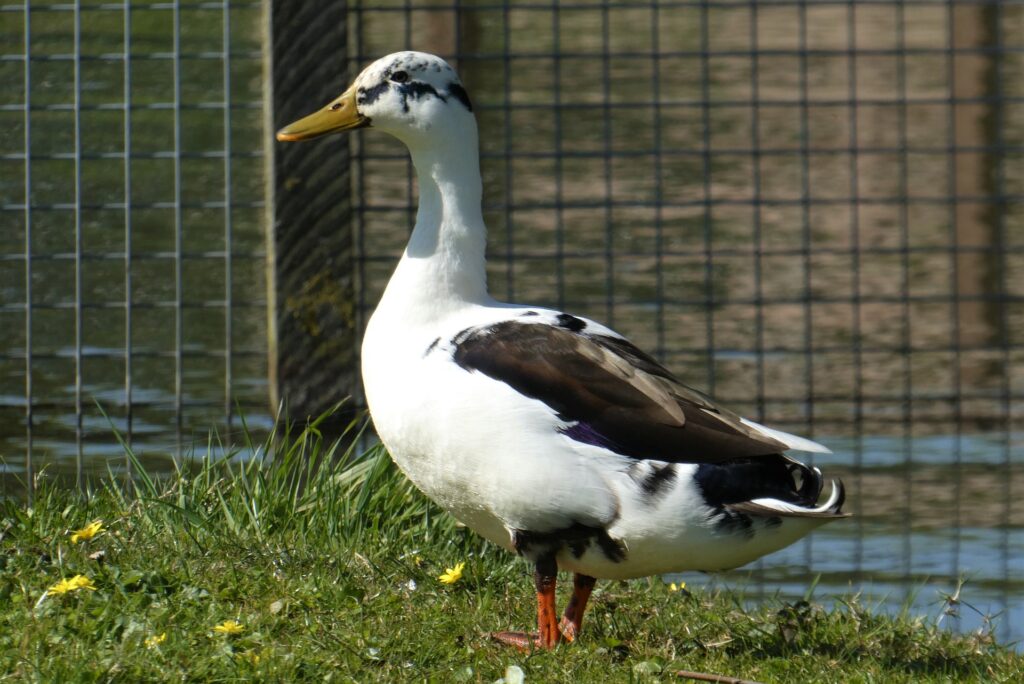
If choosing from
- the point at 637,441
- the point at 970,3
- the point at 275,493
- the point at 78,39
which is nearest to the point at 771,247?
the point at 970,3

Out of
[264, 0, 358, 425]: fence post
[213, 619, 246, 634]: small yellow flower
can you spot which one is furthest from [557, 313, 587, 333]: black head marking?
[264, 0, 358, 425]: fence post

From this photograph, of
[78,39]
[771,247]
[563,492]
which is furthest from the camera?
[771,247]

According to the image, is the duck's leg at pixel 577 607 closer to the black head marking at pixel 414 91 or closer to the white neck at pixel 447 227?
the white neck at pixel 447 227

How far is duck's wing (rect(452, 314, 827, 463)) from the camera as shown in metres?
3.51

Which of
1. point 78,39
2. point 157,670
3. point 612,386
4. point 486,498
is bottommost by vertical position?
point 157,670

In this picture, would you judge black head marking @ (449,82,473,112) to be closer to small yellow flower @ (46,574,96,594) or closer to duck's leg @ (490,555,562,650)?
duck's leg @ (490,555,562,650)

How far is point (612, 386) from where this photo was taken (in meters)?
3.59

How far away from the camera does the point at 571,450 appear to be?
3.53 metres

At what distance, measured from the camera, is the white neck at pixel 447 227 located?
3908 mm

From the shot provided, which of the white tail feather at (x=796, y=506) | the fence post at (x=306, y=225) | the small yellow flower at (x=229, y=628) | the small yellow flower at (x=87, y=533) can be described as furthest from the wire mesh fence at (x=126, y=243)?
the white tail feather at (x=796, y=506)

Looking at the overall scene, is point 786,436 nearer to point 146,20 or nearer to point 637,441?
point 637,441

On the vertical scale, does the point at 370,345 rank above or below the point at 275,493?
above

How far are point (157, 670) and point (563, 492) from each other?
0.95 meters

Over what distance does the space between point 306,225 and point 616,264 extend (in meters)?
4.12
